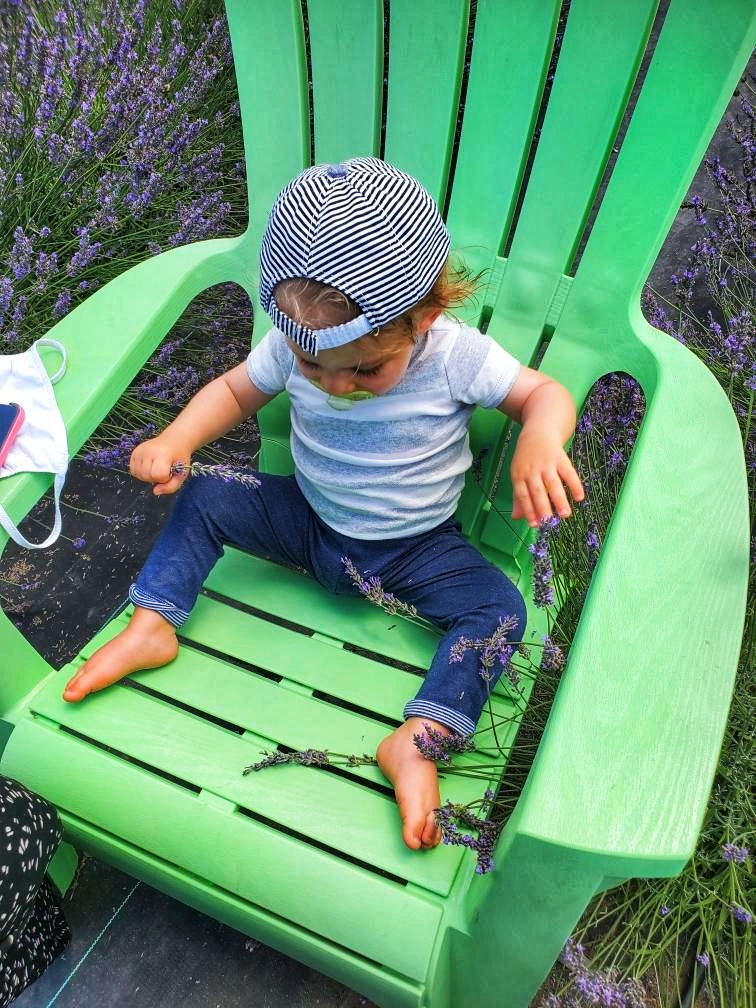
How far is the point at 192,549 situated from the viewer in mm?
1337

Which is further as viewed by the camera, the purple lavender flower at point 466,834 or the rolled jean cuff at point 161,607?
the rolled jean cuff at point 161,607

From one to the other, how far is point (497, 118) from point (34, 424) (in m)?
0.86

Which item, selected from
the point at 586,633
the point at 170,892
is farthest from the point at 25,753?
the point at 586,633

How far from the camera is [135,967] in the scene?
54.0 inches

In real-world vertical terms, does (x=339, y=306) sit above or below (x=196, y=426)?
above

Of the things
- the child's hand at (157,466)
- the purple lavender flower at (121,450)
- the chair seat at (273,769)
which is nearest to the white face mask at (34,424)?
the child's hand at (157,466)

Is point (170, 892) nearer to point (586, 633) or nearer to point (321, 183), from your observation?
point (586, 633)

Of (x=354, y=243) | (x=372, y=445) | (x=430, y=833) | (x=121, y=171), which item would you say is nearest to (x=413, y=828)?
(x=430, y=833)

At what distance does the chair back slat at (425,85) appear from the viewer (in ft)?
4.12

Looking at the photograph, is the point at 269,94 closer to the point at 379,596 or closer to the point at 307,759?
the point at 379,596

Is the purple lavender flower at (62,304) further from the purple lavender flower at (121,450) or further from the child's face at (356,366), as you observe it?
the child's face at (356,366)

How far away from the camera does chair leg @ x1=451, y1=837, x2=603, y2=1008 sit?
689mm

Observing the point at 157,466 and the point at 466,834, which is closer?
the point at 466,834

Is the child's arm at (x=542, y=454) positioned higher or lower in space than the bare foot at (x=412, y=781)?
higher
